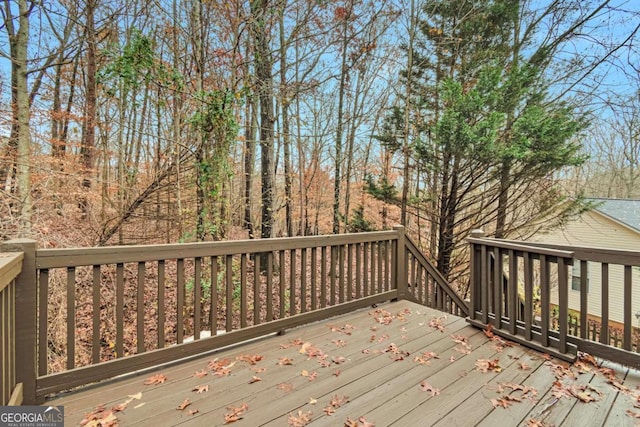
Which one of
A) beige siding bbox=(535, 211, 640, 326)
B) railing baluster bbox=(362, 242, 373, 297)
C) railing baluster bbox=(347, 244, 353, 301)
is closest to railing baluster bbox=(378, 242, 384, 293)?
railing baluster bbox=(362, 242, 373, 297)

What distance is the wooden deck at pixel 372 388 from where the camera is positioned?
5.68ft

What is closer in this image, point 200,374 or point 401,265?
Answer: point 200,374

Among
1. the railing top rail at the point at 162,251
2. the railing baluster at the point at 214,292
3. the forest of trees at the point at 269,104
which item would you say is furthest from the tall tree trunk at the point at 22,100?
the railing baluster at the point at 214,292

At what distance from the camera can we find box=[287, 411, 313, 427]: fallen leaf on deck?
1.67m

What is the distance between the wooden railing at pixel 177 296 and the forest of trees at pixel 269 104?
151 cm

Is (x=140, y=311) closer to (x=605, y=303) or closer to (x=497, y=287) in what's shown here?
(x=497, y=287)

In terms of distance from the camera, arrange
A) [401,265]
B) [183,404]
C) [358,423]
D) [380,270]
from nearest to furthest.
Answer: [358,423] < [183,404] < [380,270] < [401,265]

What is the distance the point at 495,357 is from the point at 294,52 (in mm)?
8038

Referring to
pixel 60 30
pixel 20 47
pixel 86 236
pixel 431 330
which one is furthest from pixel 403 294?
pixel 60 30

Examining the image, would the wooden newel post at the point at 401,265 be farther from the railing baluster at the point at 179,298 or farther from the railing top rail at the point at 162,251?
the railing baluster at the point at 179,298

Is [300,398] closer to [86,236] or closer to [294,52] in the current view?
[86,236]

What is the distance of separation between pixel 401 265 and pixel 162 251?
2803mm

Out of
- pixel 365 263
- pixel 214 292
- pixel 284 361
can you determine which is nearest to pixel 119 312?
pixel 214 292

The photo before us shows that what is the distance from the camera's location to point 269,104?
6.35 m
